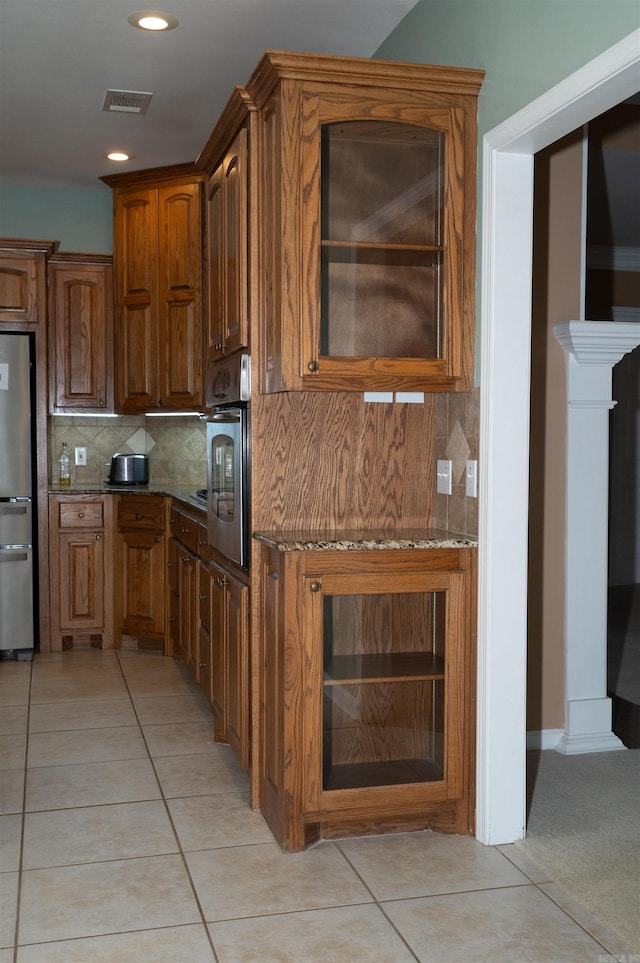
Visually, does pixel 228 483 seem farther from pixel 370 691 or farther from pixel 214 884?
pixel 214 884

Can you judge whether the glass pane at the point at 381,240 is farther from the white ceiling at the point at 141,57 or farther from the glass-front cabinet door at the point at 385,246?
the white ceiling at the point at 141,57

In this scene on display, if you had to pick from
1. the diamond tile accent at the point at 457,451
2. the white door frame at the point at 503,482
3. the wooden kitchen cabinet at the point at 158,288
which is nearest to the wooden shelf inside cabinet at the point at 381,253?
the white door frame at the point at 503,482

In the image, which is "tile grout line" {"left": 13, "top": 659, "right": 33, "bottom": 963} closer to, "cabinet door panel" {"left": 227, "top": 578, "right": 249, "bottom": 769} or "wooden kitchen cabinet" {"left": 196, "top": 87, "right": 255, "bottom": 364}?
"cabinet door panel" {"left": 227, "top": 578, "right": 249, "bottom": 769}

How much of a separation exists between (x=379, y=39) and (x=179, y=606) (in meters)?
2.89

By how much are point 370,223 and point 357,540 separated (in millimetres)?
989

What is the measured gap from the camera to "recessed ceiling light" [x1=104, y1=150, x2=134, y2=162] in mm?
5191

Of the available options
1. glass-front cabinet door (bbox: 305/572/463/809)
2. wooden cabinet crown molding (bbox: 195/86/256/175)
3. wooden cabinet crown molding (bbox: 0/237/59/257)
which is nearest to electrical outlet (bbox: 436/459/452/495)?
glass-front cabinet door (bbox: 305/572/463/809)

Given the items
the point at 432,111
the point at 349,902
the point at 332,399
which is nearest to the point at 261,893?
the point at 349,902

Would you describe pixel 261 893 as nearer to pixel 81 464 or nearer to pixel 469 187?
pixel 469 187

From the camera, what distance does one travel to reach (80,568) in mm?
5539

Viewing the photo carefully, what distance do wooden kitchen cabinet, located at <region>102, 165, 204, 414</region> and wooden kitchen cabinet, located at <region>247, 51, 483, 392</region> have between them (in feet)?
7.65

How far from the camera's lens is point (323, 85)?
284cm

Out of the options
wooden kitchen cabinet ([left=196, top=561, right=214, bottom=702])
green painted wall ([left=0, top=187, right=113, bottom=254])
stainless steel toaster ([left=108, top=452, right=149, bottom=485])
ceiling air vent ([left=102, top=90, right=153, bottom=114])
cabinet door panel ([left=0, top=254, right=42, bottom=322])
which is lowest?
wooden kitchen cabinet ([left=196, top=561, right=214, bottom=702])

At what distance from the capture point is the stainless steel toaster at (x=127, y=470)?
5883 mm
